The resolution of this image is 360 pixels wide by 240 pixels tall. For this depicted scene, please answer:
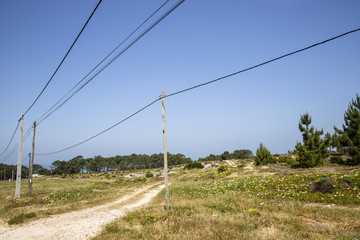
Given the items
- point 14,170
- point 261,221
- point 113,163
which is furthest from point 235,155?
point 14,170

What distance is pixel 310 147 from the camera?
31.0 m

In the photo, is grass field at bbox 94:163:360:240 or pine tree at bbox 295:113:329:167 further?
pine tree at bbox 295:113:329:167

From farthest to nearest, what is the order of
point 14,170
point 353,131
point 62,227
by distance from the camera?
point 14,170 < point 353,131 < point 62,227

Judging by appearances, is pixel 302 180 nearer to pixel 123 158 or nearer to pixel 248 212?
pixel 248 212

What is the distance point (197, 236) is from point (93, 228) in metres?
6.50

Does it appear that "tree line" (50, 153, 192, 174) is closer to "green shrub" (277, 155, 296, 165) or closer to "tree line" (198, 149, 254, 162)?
"tree line" (198, 149, 254, 162)

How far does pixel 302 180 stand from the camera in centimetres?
1781

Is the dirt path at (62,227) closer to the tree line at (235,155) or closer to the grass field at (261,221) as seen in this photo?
the grass field at (261,221)

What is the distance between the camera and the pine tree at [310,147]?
29319mm

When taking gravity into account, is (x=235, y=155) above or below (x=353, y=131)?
below

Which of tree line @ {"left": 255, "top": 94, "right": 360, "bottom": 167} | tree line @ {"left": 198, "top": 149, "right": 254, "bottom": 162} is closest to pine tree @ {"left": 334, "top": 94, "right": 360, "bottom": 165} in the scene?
tree line @ {"left": 255, "top": 94, "right": 360, "bottom": 167}

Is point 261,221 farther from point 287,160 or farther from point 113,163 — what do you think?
point 113,163

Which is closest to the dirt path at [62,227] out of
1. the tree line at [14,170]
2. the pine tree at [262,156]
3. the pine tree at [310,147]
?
the pine tree at [310,147]

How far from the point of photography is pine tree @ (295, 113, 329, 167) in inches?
1154
